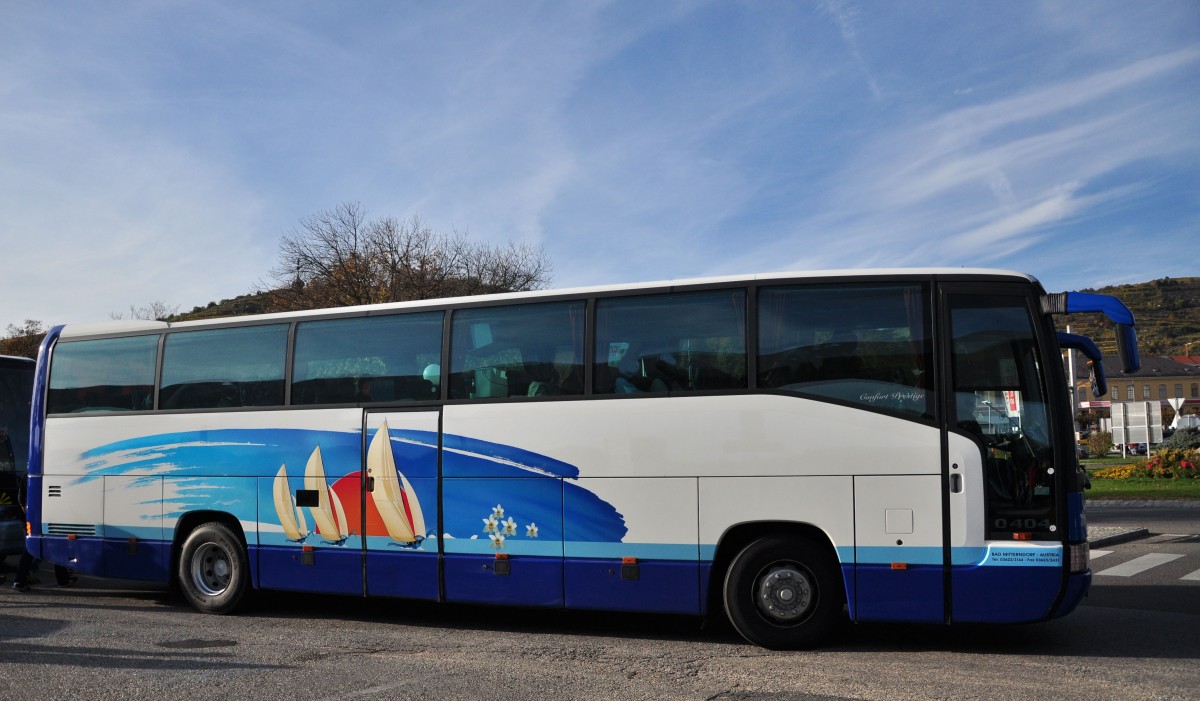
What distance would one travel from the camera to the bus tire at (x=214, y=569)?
10.7 m

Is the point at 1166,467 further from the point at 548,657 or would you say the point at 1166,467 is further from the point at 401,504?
the point at 548,657

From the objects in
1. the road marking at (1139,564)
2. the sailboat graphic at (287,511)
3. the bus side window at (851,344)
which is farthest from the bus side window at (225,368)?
the road marking at (1139,564)

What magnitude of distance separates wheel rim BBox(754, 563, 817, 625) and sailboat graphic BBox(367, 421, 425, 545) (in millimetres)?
3275

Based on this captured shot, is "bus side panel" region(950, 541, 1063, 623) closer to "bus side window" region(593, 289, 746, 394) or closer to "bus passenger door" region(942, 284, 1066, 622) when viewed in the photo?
"bus passenger door" region(942, 284, 1066, 622)

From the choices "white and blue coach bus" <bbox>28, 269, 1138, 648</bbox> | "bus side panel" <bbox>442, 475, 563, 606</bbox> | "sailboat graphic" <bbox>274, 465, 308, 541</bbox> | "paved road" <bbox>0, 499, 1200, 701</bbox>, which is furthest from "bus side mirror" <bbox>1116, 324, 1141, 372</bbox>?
"sailboat graphic" <bbox>274, 465, 308, 541</bbox>

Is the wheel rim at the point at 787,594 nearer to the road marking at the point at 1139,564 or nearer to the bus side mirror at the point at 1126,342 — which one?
the bus side mirror at the point at 1126,342

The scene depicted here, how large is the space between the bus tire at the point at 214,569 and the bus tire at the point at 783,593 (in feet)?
17.1

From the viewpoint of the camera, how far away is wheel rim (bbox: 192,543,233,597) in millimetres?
10938

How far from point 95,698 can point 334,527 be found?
11.7 feet

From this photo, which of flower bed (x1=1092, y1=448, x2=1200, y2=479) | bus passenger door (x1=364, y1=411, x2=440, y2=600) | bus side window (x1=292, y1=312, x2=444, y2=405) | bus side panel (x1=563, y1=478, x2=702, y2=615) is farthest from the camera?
flower bed (x1=1092, y1=448, x2=1200, y2=479)

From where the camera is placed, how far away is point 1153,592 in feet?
37.4

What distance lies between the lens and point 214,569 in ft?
36.1

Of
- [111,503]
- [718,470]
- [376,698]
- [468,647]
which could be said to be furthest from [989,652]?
[111,503]

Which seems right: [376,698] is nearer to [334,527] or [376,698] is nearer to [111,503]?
[334,527]
